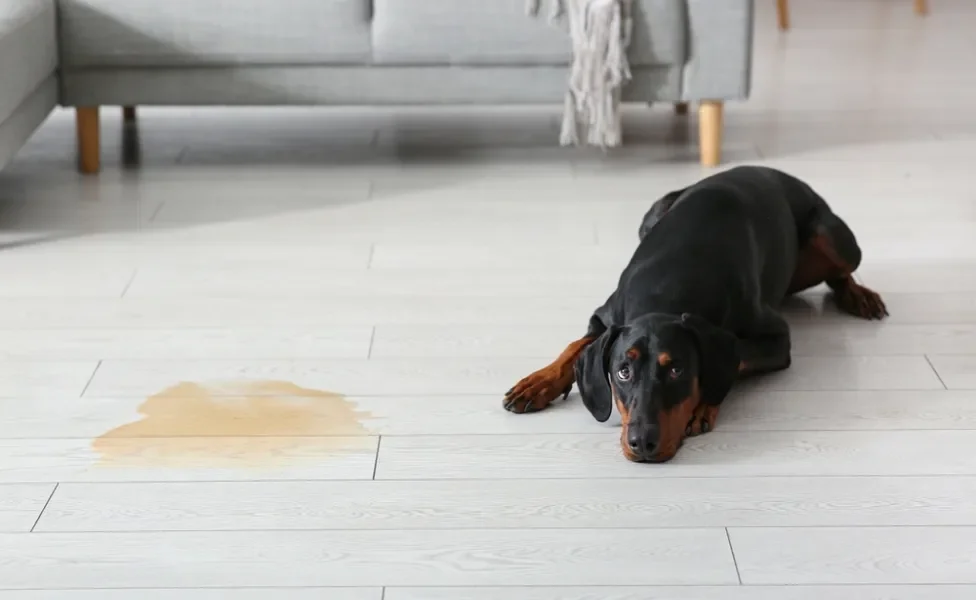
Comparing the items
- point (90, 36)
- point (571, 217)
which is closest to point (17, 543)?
point (571, 217)

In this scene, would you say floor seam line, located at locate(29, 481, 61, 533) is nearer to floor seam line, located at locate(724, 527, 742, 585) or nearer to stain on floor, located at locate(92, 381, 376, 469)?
stain on floor, located at locate(92, 381, 376, 469)

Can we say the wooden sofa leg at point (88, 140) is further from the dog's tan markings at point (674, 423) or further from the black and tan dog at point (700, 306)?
the dog's tan markings at point (674, 423)

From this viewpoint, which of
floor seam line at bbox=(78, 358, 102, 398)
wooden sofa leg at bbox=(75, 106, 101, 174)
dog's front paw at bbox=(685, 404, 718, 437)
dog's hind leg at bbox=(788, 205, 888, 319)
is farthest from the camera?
wooden sofa leg at bbox=(75, 106, 101, 174)

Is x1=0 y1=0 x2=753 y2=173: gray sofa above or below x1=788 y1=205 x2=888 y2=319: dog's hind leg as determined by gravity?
Result: above

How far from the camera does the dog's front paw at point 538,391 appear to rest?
78.0 inches

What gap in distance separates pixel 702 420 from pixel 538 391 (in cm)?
25

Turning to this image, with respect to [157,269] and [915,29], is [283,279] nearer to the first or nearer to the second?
[157,269]

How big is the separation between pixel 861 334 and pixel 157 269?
137cm

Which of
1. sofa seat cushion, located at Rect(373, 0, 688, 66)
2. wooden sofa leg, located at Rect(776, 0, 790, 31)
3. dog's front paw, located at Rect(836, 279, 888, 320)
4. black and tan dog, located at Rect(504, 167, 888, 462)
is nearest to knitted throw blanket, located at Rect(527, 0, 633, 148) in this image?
sofa seat cushion, located at Rect(373, 0, 688, 66)

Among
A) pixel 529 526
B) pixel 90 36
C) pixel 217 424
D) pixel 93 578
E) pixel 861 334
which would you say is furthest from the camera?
pixel 90 36

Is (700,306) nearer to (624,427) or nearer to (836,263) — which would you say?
(624,427)

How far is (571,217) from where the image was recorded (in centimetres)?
296

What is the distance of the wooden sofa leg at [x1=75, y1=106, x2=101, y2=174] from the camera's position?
129 inches

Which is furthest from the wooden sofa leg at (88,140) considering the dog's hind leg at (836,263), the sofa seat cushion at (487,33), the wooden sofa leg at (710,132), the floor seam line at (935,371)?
the floor seam line at (935,371)
